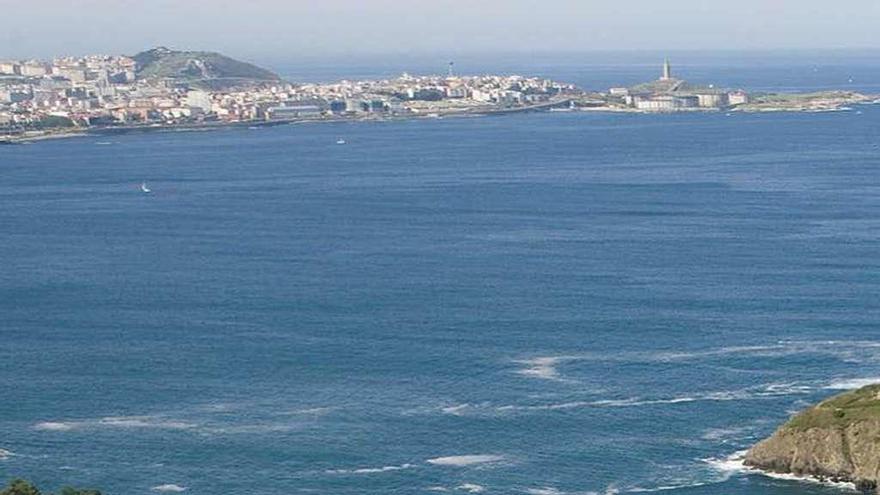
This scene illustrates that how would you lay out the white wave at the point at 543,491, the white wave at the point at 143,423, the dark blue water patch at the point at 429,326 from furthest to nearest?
the white wave at the point at 143,423 < the dark blue water patch at the point at 429,326 < the white wave at the point at 543,491

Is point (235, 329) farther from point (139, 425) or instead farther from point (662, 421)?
point (662, 421)

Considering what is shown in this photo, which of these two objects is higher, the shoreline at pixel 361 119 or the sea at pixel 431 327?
the sea at pixel 431 327

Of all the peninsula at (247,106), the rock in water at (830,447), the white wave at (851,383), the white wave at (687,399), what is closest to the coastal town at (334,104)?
the peninsula at (247,106)

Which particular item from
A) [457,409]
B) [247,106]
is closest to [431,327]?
[457,409]

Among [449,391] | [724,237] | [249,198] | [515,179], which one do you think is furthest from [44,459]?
[515,179]

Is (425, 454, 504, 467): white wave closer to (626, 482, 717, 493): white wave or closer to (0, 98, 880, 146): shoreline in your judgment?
(626, 482, 717, 493): white wave

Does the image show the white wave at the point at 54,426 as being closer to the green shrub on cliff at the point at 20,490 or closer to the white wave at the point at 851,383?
the green shrub on cliff at the point at 20,490

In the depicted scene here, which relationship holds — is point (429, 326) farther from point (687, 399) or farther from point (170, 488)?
point (170, 488)
